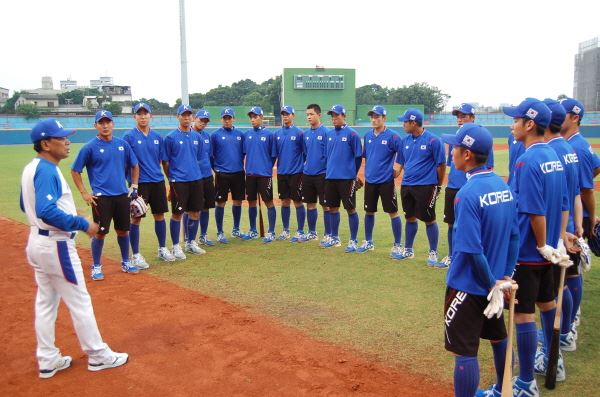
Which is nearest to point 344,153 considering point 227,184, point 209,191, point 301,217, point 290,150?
point 290,150

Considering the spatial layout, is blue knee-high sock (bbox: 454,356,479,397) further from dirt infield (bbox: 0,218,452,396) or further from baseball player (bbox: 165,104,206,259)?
baseball player (bbox: 165,104,206,259)

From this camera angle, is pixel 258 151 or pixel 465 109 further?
pixel 258 151

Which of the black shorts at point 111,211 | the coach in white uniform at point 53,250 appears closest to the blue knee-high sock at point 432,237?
the black shorts at point 111,211

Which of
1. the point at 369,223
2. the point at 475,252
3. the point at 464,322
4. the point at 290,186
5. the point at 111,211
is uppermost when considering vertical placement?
the point at 475,252

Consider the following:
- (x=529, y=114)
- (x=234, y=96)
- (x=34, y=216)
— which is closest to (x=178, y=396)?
(x=34, y=216)

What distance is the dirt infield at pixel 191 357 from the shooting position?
4105 mm

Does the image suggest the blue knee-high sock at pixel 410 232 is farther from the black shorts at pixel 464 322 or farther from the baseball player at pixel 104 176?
the black shorts at pixel 464 322

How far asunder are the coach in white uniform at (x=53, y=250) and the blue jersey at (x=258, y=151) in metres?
5.10

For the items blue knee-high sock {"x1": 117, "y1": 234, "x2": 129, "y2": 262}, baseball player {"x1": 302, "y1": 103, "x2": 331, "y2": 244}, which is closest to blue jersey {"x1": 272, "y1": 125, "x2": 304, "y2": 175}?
baseball player {"x1": 302, "y1": 103, "x2": 331, "y2": 244}

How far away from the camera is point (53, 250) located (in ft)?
14.0

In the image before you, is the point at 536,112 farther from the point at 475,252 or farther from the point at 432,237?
the point at 432,237

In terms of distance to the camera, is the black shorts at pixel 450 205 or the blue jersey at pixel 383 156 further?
the blue jersey at pixel 383 156

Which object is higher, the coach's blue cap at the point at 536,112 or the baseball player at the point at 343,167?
the coach's blue cap at the point at 536,112

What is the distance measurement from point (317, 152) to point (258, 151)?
1190mm
